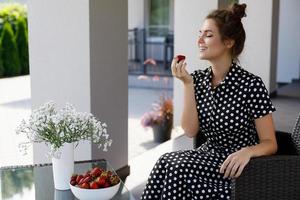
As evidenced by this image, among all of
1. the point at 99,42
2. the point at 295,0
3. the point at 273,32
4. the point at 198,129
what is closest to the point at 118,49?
the point at 99,42

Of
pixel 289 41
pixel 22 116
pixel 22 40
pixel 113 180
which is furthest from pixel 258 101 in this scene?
pixel 22 40

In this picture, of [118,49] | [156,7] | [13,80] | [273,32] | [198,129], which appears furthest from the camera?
[156,7]

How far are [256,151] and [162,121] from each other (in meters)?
4.00

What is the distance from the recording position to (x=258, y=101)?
2.31m

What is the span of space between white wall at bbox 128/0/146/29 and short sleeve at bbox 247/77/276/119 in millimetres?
12689

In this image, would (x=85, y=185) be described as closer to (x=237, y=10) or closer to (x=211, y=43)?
(x=211, y=43)

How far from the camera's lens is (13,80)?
37.1 feet

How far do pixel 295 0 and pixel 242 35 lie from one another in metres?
8.03

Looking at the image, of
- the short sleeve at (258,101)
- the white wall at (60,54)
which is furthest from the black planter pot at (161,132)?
the short sleeve at (258,101)

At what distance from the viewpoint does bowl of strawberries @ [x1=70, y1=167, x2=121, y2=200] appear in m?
2.09

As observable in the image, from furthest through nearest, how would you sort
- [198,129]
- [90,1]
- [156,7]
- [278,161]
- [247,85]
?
[156,7], [90,1], [198,129], [247,85], [278,161]

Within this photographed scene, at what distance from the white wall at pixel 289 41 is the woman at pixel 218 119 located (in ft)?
25.9

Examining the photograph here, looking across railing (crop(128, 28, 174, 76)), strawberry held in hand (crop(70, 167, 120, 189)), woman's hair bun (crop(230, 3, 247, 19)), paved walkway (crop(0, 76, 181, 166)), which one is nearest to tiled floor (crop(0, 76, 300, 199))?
paved walkway (crop(0, 76, 181, 166))

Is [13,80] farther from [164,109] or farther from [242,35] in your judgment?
[242,35]
